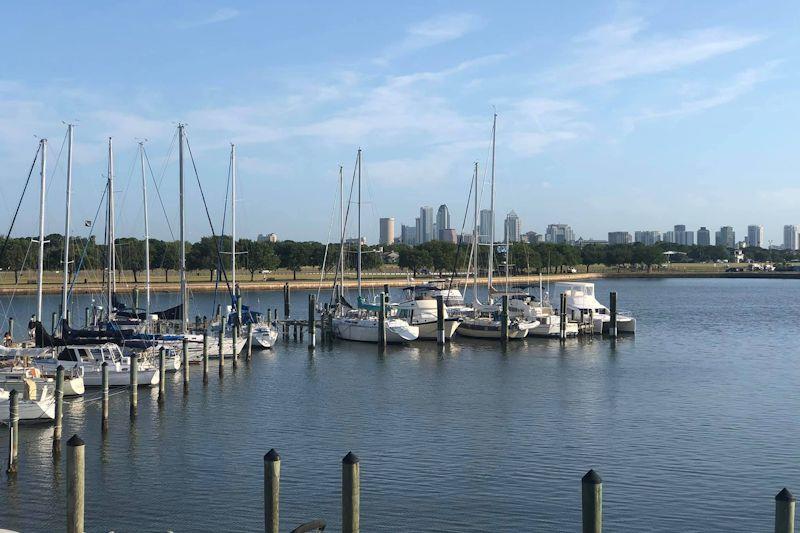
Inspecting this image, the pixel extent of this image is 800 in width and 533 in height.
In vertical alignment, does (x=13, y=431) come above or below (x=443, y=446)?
above

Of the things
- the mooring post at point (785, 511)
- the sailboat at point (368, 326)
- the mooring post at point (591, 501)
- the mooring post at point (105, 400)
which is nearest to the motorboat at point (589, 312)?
the sailboat at point (368, 326)

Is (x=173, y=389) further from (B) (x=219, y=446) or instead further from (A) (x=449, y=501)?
(A) (x=449, y=501)

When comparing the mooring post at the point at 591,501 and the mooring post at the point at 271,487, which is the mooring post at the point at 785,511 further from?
the mooring post at the point at 271,487

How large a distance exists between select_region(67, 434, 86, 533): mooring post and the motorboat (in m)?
56.6

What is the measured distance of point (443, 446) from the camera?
31609 millimetres

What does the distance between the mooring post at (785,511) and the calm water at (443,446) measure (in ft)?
23.6

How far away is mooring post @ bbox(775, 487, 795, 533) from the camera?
52.0 feet

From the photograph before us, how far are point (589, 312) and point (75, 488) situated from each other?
59025 millimetres

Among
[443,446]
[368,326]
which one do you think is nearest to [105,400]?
[443,446]

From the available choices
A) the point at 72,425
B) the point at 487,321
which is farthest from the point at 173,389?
the point at 487,321

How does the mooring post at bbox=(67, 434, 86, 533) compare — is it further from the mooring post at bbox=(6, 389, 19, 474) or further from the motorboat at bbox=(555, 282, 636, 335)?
the motorboat at bbox=(555, 282, 636, 335)

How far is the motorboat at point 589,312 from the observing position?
7369cm

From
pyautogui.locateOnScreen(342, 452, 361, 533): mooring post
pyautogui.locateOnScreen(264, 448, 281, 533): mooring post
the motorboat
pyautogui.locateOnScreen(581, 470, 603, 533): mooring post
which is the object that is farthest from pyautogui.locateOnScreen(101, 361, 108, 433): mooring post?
→ the motorboat

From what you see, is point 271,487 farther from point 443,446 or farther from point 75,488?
point 443,446
